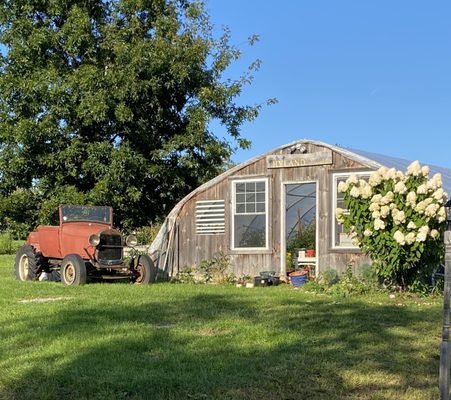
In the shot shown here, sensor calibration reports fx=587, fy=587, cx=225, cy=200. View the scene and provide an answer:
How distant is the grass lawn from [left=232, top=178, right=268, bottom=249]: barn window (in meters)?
4.46

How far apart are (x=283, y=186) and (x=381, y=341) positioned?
7.71m

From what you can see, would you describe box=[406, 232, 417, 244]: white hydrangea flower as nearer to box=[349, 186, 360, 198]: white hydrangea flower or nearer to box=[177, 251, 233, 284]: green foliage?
box=[349, 186, 360, 198]: white hydrangea flower

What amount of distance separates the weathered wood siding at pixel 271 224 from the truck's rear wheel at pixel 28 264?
3330 mm

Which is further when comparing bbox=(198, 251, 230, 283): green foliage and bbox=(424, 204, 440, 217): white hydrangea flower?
bbox=(198, 251, 230, 283): green foliage

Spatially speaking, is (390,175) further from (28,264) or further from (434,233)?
(28,264)

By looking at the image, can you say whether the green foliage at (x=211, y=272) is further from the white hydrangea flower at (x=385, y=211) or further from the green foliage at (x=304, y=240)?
the white hydrangea flower at (x=385, y=211)

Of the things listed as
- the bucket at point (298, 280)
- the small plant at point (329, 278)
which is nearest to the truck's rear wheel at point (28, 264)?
the bucket at point (298, 280)

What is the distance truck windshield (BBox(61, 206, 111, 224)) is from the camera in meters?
13.8

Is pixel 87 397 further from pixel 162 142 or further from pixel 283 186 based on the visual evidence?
pixel 162 142

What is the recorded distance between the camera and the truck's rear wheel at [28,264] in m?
13.9

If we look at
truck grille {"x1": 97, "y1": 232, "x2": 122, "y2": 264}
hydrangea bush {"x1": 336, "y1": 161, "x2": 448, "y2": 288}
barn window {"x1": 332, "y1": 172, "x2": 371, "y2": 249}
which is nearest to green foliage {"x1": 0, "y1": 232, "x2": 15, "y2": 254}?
truck grille {"x1": 97, "y1": 232, "x2": 122, "y2": 264}

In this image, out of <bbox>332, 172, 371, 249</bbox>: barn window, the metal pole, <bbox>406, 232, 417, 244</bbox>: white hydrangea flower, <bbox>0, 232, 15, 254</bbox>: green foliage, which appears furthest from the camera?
<bbox>0, 232, 15, 254</bbox>: green foliage

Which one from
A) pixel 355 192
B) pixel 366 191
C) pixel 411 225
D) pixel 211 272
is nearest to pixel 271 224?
pixel 211 272

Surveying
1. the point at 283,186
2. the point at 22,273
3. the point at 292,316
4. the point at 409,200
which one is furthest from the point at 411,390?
the point at 22,273
